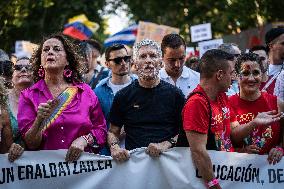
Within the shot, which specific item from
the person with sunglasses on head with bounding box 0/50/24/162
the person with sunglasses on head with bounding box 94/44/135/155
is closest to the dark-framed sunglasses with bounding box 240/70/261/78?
the person with sunglasses on head with bounding box 94/44/135/155

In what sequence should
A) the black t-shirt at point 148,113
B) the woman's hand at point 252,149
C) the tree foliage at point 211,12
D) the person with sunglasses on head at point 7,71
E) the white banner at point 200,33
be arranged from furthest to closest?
1. the tree foliage at point 211,12
2. the white banner at point 200,33
3. the person with sunglasses on head at point 7,71
4. the woman's hand at point 252,149
5. the black t-shirt at point 148,113

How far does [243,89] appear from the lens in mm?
5930

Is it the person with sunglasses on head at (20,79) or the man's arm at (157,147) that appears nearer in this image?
the man's arm at (157,147)

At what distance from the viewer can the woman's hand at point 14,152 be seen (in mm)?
5398

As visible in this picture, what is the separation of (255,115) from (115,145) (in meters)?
1.38

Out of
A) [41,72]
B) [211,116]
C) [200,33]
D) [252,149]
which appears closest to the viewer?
[211,116]

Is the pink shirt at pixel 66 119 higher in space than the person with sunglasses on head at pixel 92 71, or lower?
lower

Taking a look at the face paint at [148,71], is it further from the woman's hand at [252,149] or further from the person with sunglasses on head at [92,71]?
the person with sunglasses on head at [92,71]

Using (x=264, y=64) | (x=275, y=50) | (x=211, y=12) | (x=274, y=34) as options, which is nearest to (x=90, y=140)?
(x=264, y=64)

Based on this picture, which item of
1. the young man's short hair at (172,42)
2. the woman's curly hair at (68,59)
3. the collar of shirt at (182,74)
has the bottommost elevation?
the collar of shirt at (182,74)

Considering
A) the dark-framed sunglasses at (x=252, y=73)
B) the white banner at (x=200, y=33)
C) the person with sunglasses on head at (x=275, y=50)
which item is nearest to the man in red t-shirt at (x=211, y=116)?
the dark-framed sunglasses at (x=252, y=73)

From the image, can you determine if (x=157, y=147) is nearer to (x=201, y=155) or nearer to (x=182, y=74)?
(x=201, y=155)

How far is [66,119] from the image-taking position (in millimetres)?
5492

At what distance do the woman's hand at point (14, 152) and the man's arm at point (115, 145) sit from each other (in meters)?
0.82
